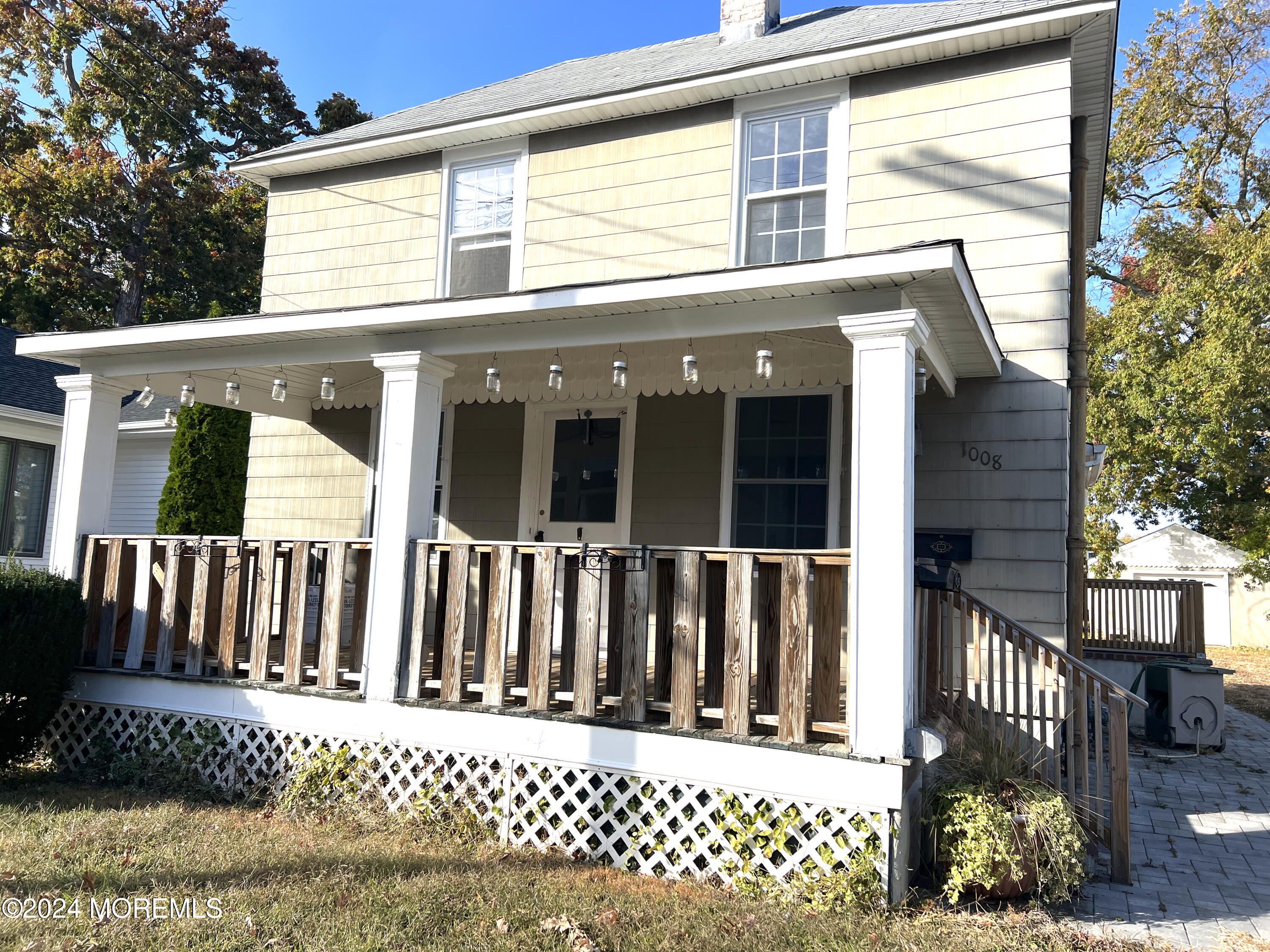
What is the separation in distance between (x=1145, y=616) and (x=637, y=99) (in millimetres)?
9338

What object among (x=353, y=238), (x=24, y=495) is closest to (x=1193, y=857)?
(x=353, y=238)

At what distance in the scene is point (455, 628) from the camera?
5.23 m

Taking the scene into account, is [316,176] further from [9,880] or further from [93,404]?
[9,880]

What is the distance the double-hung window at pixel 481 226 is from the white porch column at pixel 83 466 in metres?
2.97

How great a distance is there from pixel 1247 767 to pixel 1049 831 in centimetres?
522

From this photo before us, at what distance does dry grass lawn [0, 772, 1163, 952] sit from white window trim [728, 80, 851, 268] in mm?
4446

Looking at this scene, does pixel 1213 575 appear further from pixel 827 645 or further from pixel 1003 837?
pixel 827 645

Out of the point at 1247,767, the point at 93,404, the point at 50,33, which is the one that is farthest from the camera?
the point at 50,33

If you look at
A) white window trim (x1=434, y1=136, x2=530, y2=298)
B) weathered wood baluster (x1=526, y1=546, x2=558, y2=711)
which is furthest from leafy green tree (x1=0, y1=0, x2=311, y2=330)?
weathered wood baluster (x1=526, y1=546, x2=558, y2=711)

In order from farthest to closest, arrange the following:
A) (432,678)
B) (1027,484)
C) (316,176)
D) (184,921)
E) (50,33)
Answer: (50,33) → (316,176) → (1027,484) → (432,678) → (184,921)

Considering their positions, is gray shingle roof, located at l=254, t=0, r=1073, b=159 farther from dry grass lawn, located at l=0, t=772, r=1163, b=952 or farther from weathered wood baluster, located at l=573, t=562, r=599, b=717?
dry grass lawn, located at l=0, t=772, r=1163, b=952

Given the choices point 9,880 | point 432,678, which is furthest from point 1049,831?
point 9,880

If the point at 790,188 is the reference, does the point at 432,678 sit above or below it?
below

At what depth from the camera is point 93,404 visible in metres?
6.57
